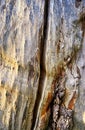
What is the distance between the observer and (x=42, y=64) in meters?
1.57

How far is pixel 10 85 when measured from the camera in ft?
5.23

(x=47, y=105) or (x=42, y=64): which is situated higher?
(x=42, y=64)

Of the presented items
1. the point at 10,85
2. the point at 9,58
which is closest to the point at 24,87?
the point at 10,85

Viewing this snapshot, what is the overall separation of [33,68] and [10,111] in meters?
0.28

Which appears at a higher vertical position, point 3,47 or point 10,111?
point 3,47

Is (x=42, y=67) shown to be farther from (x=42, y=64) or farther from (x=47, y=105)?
(x=47, y=105)

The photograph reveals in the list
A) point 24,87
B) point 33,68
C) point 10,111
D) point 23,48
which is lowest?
point 10,111

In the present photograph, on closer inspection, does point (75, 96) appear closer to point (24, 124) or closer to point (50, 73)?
point (50, 73)

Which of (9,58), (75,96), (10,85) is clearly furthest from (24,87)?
(75,96)

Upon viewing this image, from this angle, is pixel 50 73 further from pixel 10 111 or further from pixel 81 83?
pixel 10 111

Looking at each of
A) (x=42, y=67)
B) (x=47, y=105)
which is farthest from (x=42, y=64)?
(x=47, y=105)

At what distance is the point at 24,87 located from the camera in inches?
62.2

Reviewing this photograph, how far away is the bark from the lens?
5.01 feet

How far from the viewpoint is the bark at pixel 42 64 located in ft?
5.01
